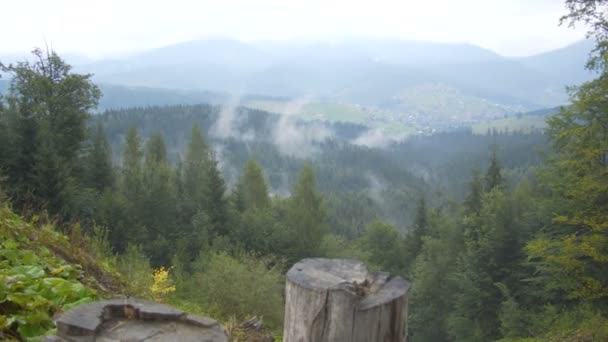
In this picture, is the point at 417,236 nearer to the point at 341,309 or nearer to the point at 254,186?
the point at 254,186

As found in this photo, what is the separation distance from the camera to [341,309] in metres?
2.71

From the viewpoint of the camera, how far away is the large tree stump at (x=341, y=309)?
2701 mm

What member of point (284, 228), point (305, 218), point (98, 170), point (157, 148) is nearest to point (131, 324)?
point (98, 170)

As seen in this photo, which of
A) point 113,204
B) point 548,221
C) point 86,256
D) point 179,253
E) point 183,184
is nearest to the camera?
point 86,256

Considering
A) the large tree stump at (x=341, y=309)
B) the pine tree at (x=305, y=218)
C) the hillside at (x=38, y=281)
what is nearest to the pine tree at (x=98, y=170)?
the pine tree at (x=305, y=218)

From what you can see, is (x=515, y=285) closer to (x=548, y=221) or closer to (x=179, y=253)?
(x=548, y=221)

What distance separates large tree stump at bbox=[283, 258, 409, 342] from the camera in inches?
106

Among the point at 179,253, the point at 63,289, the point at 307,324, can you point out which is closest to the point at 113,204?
the point at 179,253

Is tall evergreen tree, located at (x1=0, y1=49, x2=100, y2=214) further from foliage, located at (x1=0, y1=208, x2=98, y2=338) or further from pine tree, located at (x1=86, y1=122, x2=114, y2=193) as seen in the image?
foliage, located at (x1=0, y1=208, x2=98, y2=338)

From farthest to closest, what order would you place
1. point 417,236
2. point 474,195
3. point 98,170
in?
point 417,236
point 474,195
point 98,170

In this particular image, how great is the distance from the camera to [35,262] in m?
5.96

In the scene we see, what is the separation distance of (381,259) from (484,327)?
19.3 meters

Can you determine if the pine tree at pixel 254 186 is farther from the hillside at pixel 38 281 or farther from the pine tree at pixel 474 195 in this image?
the hillside at pixel 38 281

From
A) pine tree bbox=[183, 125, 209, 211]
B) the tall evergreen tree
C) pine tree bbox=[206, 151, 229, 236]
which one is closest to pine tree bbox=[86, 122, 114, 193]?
the tall evergreen tree
